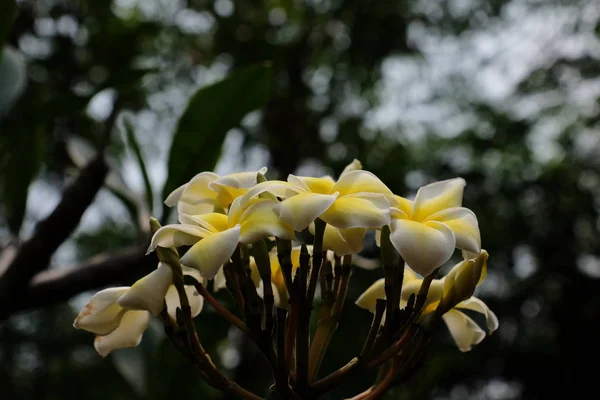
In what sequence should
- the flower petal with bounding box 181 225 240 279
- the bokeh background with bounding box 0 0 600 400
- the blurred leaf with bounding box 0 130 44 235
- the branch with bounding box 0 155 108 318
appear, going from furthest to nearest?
the bokeh background with bounding box 0 0 600 400, the blurred leaf with bounding box 0 130 44 235, the branch with bounding box 0 155 108 318, the flower petal with bounding box 181 225 240 279

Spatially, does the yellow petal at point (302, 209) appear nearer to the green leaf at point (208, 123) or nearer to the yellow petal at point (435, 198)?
the yellow petal at point (435, 198)

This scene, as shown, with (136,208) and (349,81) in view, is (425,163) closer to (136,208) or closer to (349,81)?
(349,81)

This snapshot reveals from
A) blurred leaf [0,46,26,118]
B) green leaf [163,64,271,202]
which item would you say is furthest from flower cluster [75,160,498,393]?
blurred leaf [0,46,26,118]

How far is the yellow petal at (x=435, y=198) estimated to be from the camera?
615 mm

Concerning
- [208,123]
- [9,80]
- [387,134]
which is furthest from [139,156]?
[387,134]

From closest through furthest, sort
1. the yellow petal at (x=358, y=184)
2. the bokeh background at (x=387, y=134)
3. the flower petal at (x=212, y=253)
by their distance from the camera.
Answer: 1. the flower petal at (x=212, y=253)
2. the yellow petal at (x=358, y=184)
3. the bokeh background at (x=387, y=134)

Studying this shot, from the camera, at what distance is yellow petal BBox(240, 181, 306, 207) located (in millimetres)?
558

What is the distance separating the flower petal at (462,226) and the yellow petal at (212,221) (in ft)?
0.65

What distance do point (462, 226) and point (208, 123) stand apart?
64 cm

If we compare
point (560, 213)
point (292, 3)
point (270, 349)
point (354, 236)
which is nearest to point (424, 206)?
point (354, 236)

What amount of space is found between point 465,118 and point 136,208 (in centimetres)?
360

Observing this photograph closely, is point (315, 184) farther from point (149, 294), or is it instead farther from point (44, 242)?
point (44, 242)

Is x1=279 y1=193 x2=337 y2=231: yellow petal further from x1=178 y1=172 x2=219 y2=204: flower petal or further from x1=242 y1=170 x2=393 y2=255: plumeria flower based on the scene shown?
x1=178 y1=172 x2=219 y2=204: flower petal

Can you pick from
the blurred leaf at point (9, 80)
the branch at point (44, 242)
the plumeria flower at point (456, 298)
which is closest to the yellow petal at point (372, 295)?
the plumeria flower at point (456, 298)
